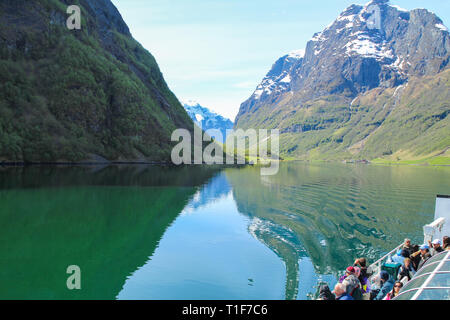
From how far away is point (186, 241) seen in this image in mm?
33188

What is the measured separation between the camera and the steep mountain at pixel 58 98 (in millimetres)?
146375

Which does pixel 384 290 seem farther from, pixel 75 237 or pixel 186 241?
pixel 75 237

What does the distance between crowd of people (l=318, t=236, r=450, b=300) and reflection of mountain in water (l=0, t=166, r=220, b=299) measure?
1281 centimetres

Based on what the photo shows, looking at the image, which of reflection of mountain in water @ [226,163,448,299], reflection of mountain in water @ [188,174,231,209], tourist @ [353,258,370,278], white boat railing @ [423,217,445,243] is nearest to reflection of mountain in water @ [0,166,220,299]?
reflection of mountain in water @ [188,174,231,209]

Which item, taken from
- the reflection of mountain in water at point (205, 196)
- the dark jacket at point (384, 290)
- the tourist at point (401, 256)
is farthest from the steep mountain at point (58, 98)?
Result: the dark jacket at point (384, 290)

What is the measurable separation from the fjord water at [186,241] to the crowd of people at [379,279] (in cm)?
405

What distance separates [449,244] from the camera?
62.6 ft

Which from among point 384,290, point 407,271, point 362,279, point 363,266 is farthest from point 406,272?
point 362,279

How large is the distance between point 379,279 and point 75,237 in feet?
86.7

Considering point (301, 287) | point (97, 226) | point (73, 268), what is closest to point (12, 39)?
point (97, 226)

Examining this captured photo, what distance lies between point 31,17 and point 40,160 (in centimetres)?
8607

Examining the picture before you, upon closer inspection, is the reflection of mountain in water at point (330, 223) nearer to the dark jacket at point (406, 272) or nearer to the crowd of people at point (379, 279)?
the crowd of people at point (379, 279)
